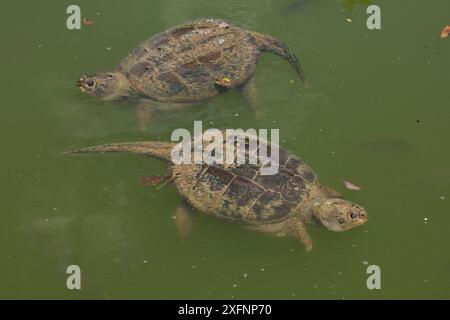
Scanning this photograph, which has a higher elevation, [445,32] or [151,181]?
[445,32]

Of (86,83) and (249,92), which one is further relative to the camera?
(249,92)

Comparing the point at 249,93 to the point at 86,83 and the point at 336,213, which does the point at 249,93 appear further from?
the point at 336,213

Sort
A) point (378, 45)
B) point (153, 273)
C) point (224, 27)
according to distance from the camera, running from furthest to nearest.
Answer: point (378, 45)
point (224, 27)
point (153, 273)

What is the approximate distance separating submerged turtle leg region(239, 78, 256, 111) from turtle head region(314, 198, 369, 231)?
1897mm

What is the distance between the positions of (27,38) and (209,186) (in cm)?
413

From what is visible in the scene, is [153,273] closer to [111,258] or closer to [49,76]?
[111,258]

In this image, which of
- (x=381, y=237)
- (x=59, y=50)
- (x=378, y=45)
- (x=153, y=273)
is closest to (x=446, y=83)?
(x=378, y=45)

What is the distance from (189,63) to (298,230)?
102 inches

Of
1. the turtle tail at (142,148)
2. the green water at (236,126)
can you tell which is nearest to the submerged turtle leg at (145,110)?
the green water at (236,126)

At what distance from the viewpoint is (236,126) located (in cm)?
713

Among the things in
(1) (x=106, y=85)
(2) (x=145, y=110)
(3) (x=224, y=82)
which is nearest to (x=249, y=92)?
(3) (x=224, y=82)

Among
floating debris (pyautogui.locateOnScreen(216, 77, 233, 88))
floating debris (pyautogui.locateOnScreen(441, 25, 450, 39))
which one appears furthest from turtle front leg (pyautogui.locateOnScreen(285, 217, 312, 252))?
floating debris (pyautogui.locateOnScreen(441, 25, 450, 39))

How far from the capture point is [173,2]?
8711mm

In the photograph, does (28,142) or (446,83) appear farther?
(446,83)
